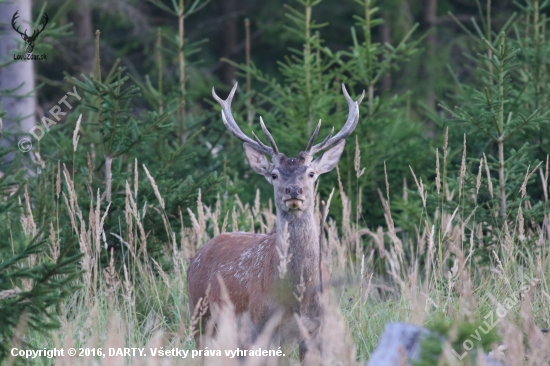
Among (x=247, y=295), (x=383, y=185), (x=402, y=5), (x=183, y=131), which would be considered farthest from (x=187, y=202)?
(x=402, y=5)

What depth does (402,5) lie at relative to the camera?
18.7 m

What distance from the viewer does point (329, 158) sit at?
20.0 ft

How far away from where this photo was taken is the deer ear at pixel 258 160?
6.00 meters

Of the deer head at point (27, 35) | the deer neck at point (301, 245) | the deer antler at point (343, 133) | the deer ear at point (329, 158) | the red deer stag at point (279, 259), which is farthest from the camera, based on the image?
the deer head at point (27, 35)

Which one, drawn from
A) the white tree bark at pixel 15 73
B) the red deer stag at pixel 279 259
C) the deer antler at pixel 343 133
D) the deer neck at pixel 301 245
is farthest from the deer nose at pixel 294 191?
the white tree bark at pixel 15 73

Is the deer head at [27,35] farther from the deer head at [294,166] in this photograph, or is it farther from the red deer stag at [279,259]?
the red deer stag at [279,259]

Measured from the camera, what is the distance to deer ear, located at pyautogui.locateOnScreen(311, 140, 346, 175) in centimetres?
596

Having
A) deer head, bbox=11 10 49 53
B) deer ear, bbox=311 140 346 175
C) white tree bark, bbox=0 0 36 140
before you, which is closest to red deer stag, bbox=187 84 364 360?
deer ear, bbox=311 140 346 175

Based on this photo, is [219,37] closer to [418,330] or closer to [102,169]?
[102,169]

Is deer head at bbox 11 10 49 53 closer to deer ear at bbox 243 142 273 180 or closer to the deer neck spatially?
deer ear at bbox 243 142 273 180

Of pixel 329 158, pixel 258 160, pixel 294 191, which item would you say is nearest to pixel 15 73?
pixel 258 160

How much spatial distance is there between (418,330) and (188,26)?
64.9ft

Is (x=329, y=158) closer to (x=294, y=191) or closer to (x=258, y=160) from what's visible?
(x=258, y=160)

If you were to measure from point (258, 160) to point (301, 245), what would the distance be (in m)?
1.05
